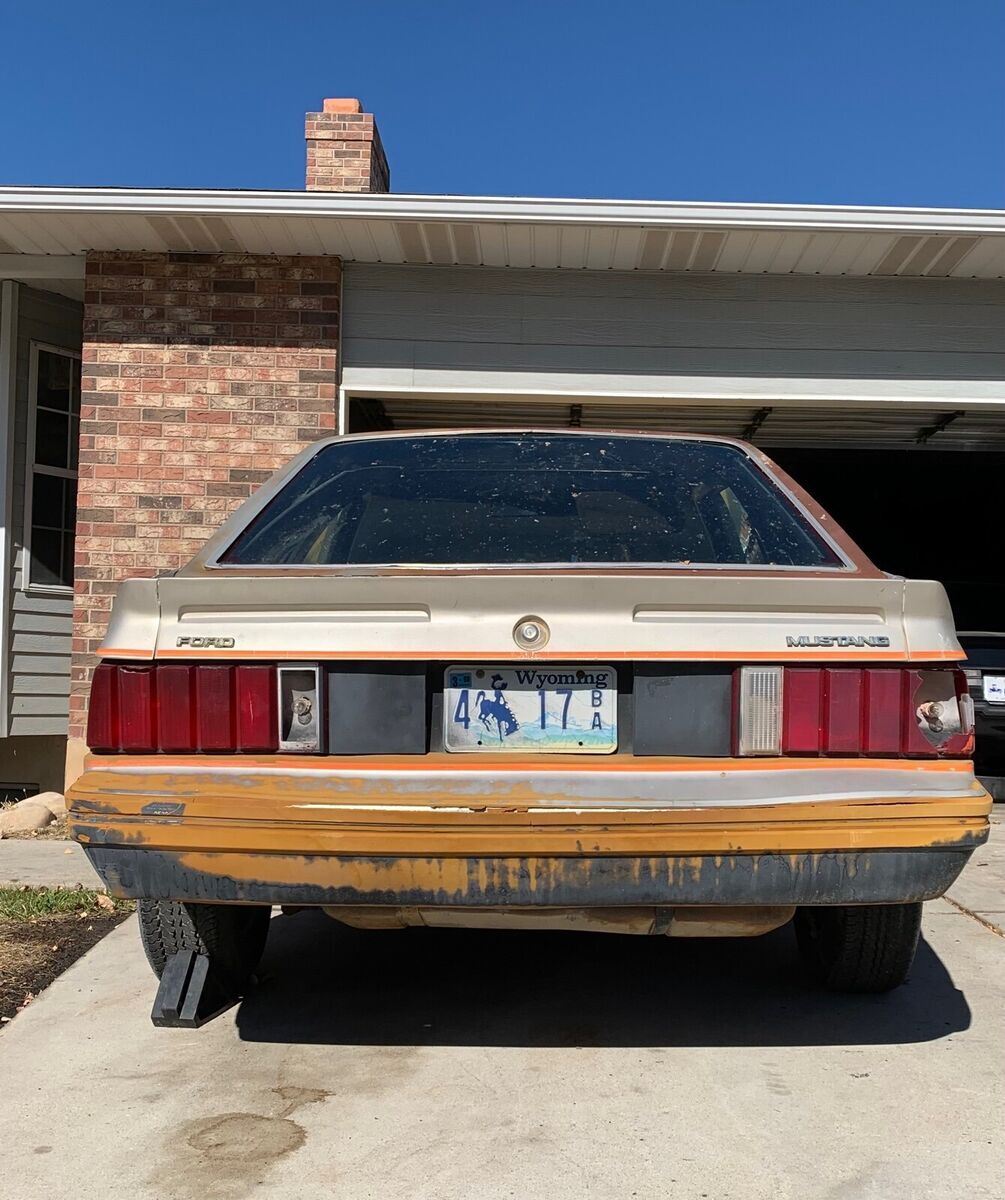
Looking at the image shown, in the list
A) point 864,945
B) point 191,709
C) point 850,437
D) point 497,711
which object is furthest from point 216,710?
point 850,437

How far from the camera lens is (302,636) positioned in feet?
8.43

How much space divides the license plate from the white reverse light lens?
0.93ft

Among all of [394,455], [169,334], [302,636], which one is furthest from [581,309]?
[302,636]

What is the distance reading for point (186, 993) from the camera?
308 centimetres

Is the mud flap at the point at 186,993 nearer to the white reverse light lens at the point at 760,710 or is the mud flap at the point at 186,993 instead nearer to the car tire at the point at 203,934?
the car tire at the point at 203,934

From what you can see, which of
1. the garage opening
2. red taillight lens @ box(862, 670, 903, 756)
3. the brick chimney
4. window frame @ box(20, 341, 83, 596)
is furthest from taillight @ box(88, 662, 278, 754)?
the brick chimney

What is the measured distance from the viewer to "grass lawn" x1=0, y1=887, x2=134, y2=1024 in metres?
3.55

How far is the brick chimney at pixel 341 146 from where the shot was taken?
9234 millimetres

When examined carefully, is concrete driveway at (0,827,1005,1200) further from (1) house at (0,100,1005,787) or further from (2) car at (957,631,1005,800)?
(1) house at (0,100,1005,787)

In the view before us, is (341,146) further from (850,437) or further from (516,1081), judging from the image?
(516,1081)

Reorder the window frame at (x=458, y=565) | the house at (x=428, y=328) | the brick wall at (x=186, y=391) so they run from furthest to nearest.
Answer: the brick wall at (x=186, y=391) → the house at (x=428, y=328) → the window frame at (x=458, y=565)

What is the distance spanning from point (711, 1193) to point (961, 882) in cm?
318

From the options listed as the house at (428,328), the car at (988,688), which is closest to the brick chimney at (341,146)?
the house at (428,328)

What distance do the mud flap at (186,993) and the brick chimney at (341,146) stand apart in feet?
24.5
